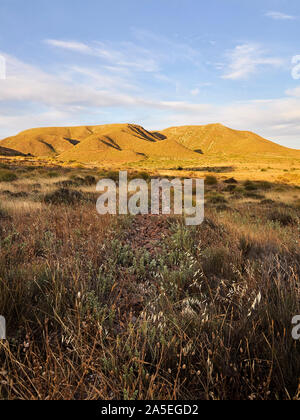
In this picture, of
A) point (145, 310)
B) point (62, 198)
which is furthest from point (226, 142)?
point (145, 310)

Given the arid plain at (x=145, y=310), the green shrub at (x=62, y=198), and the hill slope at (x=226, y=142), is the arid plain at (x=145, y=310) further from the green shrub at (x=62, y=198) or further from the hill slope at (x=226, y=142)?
the hill slope at (x=226, y=142)

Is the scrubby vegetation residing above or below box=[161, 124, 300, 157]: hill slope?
below

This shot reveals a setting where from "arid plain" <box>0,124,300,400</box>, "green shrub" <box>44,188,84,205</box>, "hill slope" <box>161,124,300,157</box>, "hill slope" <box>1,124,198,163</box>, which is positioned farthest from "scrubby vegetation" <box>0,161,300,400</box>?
"hill slope" <box>161,124,300,157</box>

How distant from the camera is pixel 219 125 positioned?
19162cm

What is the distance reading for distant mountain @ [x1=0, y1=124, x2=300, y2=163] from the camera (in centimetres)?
12225

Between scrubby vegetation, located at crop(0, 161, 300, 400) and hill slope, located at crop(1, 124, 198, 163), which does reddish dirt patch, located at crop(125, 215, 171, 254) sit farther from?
hill slope, located at crop(1, 124, 198, 163)

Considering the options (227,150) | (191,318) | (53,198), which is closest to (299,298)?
(191,318)

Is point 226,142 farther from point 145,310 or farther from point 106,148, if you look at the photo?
point 145,310

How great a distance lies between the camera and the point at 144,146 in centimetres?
14138

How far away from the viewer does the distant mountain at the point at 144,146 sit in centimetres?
12225

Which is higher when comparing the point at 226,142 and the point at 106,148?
the point at 226,142

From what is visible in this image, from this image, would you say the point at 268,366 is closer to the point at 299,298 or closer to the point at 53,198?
the point at 299,298
